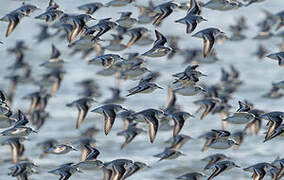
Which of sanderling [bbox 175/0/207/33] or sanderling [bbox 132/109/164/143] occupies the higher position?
A: sanderling [bbox 175/0/207/33]

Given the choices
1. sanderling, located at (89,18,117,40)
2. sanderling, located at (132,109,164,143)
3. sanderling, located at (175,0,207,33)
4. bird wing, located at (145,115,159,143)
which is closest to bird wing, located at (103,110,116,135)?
sanderling, located at (132,109,164,143)

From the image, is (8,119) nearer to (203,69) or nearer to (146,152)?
(146,152)

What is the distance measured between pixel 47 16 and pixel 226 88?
5840 mm

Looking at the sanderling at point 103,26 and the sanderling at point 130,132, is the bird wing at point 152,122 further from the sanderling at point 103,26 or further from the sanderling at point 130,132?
the sanderling at point 130,132

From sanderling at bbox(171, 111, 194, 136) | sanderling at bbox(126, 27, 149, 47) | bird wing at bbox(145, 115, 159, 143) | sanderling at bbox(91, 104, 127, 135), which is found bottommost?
sanderling at bbox(171, 111, 194, 136)

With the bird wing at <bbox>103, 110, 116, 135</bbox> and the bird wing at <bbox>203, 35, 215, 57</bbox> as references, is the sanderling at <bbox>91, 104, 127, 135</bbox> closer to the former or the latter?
the bird wing at <bbox>103, 110, 116, 135</bbox>

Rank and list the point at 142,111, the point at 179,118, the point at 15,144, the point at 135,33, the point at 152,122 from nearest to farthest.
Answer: the point at 152,122 < the point at 142,111 < the point at 179,118 < the point at 15,144 < the point at 135,33

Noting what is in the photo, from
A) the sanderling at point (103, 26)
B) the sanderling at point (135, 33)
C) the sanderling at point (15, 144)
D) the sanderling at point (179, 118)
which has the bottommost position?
the sanderling at point (15, 144)

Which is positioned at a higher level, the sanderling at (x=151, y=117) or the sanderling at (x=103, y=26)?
the sanderling at (x=103, y=26)

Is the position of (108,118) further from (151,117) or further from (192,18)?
(192,18)

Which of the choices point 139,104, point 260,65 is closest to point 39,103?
point 139,104

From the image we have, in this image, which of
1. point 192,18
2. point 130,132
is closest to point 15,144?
point 130,132

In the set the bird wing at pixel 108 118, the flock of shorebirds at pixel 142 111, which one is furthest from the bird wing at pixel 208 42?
the bird wing at pixel 108 118

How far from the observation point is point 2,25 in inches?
1138
